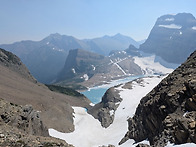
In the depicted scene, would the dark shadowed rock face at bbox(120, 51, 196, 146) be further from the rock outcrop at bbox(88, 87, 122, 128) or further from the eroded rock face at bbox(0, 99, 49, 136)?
the rock outcrop at bbox(88, 87, 122, 128)

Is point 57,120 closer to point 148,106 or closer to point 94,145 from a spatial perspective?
point 94,145

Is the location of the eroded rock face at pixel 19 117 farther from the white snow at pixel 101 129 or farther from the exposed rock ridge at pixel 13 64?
the exposed rock ridge at pixel 13 64

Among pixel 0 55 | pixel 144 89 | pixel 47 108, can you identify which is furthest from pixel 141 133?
pixel 0 55

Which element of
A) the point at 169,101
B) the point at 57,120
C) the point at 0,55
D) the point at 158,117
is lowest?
the point at 57,120

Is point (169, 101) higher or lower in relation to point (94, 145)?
higher

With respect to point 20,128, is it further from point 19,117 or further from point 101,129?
point 101,129

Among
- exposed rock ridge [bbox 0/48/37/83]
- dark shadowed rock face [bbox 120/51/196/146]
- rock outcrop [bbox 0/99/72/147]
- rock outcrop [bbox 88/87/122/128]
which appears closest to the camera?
rock outcrop [bbox 0/99/72/147]

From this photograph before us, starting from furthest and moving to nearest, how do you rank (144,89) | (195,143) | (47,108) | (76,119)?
(144,89)
(76,119)
(47,108)
(195,143)

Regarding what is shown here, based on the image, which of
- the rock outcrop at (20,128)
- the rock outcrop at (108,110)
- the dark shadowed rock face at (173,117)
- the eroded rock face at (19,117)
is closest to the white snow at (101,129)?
the rock outcrop at (108,110)

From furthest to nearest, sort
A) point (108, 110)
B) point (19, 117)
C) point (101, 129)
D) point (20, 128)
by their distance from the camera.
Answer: point (108, 110), point (101, 129), point (19, 117), point (20, 128)

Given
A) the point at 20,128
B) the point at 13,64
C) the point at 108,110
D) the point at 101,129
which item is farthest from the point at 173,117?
the point at 13,64

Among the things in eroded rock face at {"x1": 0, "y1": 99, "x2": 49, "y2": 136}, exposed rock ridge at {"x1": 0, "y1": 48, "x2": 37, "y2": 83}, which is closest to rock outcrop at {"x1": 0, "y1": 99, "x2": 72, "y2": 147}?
eroded rock face at {"x1": 0, "y1": 99, "x2": 49, "y2": 136}
